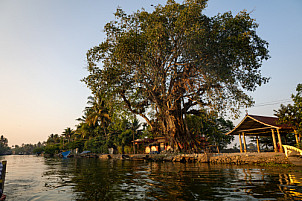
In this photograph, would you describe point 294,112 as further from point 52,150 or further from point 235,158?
point 52,150

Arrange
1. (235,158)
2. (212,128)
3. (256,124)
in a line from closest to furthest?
(235,158)
(256,124)
(212,128)

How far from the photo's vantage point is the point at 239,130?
1933cm

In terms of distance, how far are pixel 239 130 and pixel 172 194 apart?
1681 cm

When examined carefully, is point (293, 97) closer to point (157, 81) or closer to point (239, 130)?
point (239, 130)

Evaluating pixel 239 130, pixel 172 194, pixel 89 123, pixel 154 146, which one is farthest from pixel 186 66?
pixel 89 123

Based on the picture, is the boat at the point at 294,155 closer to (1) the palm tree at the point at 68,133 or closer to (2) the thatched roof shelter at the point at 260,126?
(2) the thatched roof shelter at the point at 260,126

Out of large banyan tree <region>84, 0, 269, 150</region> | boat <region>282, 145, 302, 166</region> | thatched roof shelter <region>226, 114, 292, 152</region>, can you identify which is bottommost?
boat <region>282, 145, 302, 166</region>

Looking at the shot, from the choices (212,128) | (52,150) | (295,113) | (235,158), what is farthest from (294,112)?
(52,150)

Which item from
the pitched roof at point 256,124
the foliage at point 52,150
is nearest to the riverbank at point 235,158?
the pitched roof at point 256,124

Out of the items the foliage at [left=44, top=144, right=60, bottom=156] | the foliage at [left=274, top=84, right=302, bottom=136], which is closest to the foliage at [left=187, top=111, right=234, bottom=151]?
the foliage at [left=274, top=84, right=302, bottom=136]

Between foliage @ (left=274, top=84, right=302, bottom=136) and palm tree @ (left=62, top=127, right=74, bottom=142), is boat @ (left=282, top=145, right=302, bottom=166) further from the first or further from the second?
palm tree @ (left=62, top=127, right=74, bottom=142)

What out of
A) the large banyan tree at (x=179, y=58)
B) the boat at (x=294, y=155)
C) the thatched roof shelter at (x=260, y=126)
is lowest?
the boat at (x=294, y=155)

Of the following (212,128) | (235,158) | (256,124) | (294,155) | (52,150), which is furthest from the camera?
(52,150)

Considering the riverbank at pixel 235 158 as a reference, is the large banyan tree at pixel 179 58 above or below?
above
